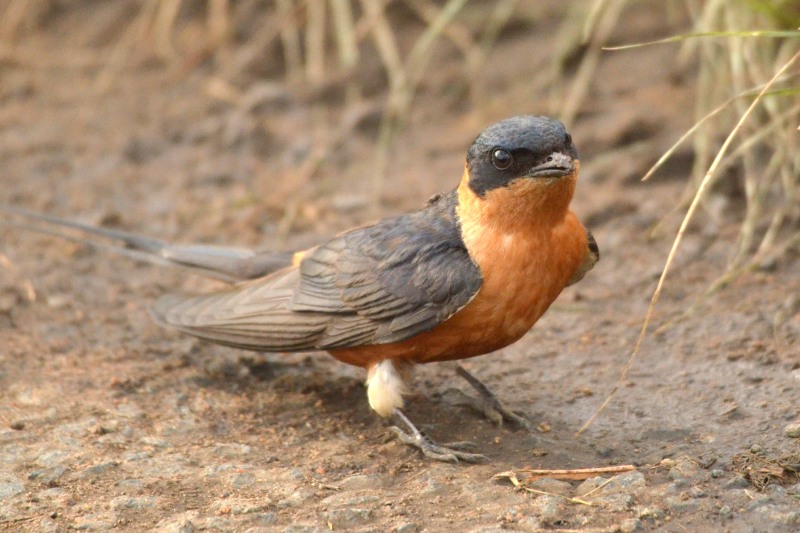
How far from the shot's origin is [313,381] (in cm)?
533

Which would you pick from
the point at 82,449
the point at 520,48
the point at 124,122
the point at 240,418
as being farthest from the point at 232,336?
the point at 520,48

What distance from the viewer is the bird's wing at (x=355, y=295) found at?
450cm

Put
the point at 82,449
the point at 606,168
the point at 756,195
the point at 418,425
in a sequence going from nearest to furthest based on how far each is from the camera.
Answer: the point at 82,449 → the point at 418,425 → the point at 756,195 → the point at 606,168

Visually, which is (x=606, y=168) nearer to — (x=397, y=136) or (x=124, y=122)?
(x=397, y=136)

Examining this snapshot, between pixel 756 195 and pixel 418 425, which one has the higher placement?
pixel 756 195

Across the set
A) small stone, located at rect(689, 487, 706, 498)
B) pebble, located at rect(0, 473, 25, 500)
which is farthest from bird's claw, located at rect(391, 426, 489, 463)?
pebble, located at rect(0, 473, 25, 500)

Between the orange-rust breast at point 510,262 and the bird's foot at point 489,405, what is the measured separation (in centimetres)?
34

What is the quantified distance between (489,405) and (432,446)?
0.48 m

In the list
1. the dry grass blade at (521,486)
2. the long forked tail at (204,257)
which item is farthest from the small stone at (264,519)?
the long forked tail at (204,257)

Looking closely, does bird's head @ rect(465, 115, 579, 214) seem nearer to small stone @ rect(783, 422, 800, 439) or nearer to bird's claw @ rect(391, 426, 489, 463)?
bird's claw @ rect(391, 426, 489, 463)

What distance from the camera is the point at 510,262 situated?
175 inches

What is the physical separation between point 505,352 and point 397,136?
9.27 feet

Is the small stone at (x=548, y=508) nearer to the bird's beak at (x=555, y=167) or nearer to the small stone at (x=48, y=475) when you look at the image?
the bird's beak at (x=555, y=167)

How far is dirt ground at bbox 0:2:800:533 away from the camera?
395 cm
